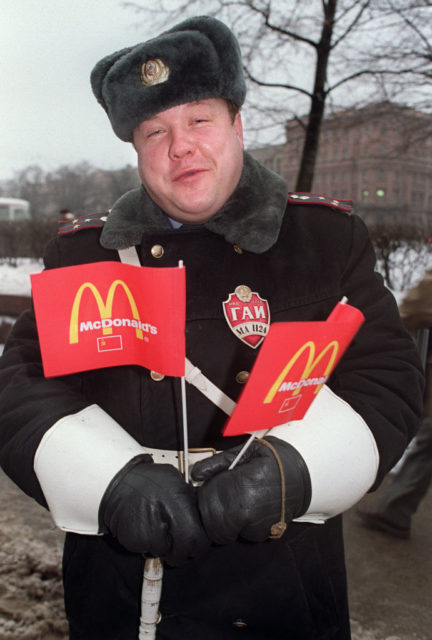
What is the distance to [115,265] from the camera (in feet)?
4.33

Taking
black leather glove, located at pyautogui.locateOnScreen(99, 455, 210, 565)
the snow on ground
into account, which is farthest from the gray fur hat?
the snow on ground

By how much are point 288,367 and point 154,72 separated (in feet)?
2.85

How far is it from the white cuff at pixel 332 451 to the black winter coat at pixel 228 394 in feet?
0.19

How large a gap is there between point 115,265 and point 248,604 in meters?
0.92

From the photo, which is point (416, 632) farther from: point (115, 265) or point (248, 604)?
point (115, 265)

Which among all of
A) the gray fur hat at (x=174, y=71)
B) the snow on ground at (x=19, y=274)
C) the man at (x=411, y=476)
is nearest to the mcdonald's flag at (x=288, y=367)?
the gray fur hat at (x=174, y=71)

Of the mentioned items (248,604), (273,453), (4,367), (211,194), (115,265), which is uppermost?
(211,194)

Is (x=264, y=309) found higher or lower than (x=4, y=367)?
higher

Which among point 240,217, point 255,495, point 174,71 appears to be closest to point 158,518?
point 255,495

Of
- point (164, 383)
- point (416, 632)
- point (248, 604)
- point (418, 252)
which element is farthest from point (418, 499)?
point (418, 252)

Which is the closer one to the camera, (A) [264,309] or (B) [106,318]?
(B) [106,318]

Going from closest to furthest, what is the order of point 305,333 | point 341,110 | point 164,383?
1. point 305,333
2. point 164,383
3. point 341,110

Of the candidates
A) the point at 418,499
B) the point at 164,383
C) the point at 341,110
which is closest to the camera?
the point at 164,383

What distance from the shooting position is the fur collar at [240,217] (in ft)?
5.17
